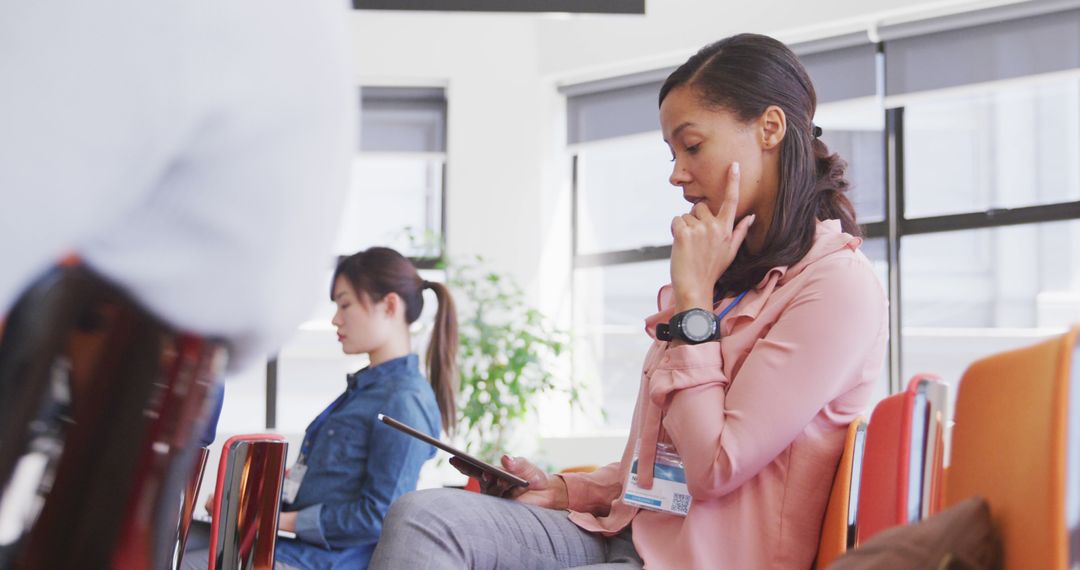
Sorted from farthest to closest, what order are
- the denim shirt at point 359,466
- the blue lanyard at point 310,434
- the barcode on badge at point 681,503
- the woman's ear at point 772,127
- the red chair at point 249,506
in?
the blue lanyard at point 310,434 < the denim shirt at point 359,466 < the woman's ear at point 772,127 < the barcode on badge at point 681,503 < the red chair at point 249,506

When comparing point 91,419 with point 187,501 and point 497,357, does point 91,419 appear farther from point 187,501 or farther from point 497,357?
point 497,357

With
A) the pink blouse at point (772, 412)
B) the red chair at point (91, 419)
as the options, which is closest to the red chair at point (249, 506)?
the pink blouse at point (772, 412)

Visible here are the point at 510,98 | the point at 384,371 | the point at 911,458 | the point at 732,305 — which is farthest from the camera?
the point at 510,98

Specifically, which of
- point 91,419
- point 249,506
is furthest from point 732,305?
point 91,419

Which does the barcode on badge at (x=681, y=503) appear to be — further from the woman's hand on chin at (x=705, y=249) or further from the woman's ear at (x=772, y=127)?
the woman's ear at (x=772, y=127)

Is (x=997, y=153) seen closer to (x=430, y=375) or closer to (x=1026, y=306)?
(x=1026, y=306)

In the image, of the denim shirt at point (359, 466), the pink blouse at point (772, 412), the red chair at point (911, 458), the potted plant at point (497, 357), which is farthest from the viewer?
the potted plant at point (497, 357)

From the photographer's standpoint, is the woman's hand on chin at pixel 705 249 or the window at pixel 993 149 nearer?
the woman's hand on chin at pixel 705 249

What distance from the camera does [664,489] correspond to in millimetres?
1617

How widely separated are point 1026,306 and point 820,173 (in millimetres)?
3620

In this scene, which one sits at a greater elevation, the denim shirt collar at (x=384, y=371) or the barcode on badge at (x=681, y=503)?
the denim shirt collar at (x=384, y=371)

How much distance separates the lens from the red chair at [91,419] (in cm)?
41

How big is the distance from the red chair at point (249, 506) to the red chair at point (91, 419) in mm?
882

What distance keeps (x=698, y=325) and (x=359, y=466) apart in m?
1.46
